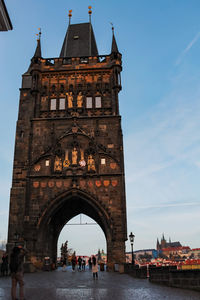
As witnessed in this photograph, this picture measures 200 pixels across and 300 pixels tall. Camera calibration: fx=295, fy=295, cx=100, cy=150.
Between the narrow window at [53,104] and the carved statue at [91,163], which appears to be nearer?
the carved statue at [91,163]

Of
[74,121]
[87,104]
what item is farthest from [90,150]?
[87,104]

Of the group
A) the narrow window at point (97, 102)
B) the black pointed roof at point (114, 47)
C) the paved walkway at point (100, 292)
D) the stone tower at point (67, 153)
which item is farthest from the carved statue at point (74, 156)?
the paved walkway at point (100, 292)

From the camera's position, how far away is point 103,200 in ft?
65.2

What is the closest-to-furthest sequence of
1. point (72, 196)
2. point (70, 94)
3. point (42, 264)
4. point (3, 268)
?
point (3, 268)
point (42, 264)
point (72, 196)
point (70, 94)

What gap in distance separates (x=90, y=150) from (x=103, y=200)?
3712mm

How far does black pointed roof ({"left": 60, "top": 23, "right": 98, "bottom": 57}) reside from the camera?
26.9 m

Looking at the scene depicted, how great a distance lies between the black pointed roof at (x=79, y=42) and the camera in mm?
26906

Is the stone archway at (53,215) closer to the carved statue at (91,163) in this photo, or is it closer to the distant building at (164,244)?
the carved statue at (91,163)

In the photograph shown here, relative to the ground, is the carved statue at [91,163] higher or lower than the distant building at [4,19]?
higher

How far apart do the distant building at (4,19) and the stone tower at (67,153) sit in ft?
49.2

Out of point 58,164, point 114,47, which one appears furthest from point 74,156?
point 114,47

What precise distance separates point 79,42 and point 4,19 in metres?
23.9

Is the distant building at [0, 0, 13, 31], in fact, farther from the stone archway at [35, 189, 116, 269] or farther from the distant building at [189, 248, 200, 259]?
the distant building at [189, 248, 200, 259]

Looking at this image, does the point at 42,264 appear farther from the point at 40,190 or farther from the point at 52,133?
the point at 52,133
